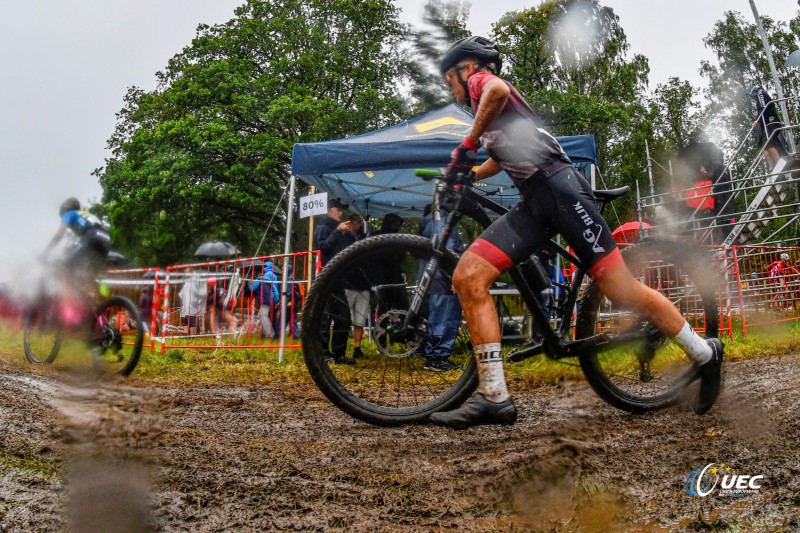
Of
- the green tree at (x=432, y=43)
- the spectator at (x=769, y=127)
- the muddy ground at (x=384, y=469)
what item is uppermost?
the spectator at (x=769, y=127)

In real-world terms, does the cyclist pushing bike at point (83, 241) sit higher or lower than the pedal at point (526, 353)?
higher

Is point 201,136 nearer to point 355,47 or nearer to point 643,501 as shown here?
point 355,47

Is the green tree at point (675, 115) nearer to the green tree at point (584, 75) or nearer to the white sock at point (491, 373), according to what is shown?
the green tree at point (584, 75)

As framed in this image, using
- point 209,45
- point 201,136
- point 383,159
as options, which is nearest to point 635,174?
point 383,159

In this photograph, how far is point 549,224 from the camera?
2.37 m

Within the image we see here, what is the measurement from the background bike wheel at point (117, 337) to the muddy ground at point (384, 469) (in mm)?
207

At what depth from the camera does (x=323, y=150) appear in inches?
246

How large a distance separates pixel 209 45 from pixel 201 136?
8.41 m

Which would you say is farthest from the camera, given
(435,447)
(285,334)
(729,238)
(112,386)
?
(729,238)

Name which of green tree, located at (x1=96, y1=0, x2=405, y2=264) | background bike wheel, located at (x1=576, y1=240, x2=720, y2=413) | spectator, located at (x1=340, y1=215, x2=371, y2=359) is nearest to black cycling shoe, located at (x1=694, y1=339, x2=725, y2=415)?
background bike wheel, located at (x1=576, y1=240, x2=720, y2=413)

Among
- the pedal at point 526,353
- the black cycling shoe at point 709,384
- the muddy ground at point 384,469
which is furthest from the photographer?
the pedal at point 526,353

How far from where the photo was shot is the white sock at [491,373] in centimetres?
224

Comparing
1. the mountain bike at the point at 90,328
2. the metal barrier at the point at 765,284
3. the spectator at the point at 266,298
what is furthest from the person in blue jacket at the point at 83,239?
the metal barrier at the point at 765,284

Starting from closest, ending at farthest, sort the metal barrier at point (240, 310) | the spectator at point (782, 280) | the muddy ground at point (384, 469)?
the muddy ground at point (384, 469), the metal barrier at point (240, 310), the spectator at point (782, 280)
